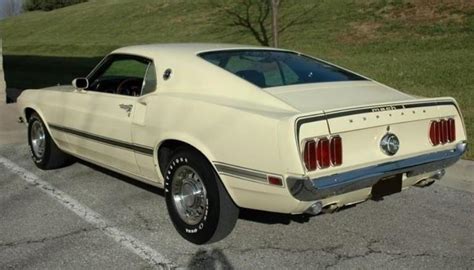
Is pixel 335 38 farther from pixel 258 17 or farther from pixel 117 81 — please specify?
pixel 117 81

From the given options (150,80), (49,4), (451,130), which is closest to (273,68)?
(150,80)

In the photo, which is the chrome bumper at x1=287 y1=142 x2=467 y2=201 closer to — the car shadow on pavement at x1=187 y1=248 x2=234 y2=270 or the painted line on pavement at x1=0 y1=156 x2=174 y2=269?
the car shadow on pavement at x1=187 y1=248 x2=234 y2=270

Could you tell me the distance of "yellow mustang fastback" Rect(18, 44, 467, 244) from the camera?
372 centimetres

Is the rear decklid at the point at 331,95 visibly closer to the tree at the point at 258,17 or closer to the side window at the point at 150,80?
the side window at the point at 150,80

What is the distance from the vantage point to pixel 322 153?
12.1 ft

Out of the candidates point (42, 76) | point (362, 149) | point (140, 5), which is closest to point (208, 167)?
point (362, 149)

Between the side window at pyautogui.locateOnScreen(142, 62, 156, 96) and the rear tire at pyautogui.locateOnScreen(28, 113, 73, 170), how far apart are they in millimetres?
1860

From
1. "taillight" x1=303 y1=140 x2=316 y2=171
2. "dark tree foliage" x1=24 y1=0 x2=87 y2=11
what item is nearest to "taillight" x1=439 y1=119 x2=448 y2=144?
"taillight" x1=303 y1=140 x2=316 y2=171

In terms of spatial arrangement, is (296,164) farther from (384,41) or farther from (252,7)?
(252,7)

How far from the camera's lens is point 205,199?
421 centimetres

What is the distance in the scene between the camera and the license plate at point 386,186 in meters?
4.01

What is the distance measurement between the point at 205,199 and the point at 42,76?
1393 centimetres

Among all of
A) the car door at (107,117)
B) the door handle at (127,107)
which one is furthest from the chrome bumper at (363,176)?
the door handle at (127,107)

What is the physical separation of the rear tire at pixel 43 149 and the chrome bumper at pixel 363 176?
3.53 m
